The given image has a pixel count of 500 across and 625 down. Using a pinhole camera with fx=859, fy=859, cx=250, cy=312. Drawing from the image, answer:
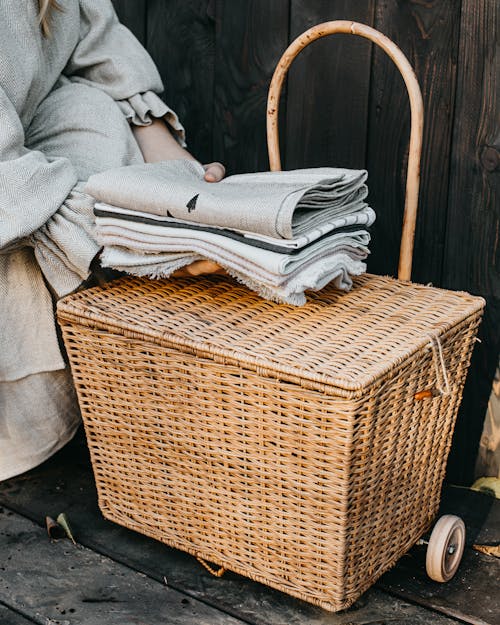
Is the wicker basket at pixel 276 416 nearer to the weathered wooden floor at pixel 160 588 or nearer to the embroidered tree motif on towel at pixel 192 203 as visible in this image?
the weathered wooden floor at pixel 160 588

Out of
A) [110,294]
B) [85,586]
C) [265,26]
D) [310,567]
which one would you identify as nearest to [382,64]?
[265,26]

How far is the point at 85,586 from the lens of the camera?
1.44m

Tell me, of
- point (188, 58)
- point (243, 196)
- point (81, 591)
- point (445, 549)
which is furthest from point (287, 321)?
point (188, 58)

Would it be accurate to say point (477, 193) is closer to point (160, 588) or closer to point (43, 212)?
point (43, 212)

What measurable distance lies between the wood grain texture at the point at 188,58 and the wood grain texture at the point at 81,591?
3.18ft

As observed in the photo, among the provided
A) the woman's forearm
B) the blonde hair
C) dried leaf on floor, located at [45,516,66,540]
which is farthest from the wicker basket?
the blonde hair

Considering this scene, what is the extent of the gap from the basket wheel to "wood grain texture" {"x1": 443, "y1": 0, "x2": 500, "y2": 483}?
0.36 m

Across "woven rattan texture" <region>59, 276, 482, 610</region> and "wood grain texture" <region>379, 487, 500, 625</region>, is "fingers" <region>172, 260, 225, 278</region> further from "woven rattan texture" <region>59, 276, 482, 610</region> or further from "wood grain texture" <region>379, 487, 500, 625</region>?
"wood grain texture" <region>379, 487, 500, 625</region>

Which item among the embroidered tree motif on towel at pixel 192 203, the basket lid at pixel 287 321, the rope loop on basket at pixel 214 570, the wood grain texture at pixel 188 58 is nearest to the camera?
the basket lid at pixel 287 321

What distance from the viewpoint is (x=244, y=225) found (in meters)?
1.29

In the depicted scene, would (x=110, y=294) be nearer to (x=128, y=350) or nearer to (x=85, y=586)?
(x=128, y=350)

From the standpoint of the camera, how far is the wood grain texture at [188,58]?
1.97 metres

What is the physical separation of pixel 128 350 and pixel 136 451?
20 cm

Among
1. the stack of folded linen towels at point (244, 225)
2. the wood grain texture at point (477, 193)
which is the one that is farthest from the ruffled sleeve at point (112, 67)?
the wood grain texture at point (477, 193)
